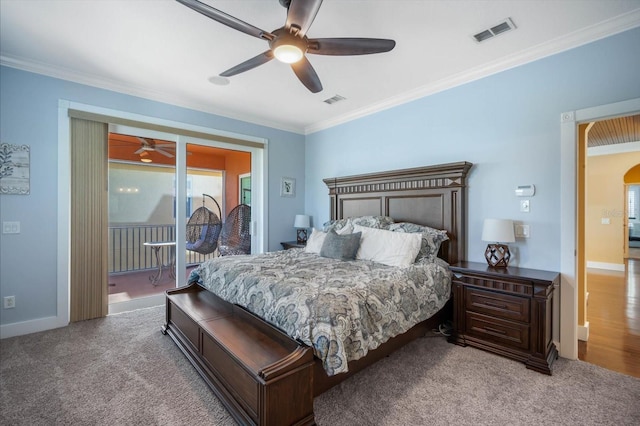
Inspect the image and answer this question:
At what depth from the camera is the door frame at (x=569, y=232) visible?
2619 mm

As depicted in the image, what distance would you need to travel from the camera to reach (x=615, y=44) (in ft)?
8.12

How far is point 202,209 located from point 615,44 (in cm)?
498

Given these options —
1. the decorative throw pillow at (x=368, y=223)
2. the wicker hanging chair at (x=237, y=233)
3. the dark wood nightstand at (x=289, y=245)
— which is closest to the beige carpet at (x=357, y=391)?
the decorative throw pillow at (x=368, y=223)

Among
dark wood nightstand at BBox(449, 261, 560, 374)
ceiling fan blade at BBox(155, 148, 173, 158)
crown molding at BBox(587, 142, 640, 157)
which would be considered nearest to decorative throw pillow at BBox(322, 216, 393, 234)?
dark wood nightstand at BBox(449, 261, 560, 374)

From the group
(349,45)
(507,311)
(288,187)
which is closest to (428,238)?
(507,311)

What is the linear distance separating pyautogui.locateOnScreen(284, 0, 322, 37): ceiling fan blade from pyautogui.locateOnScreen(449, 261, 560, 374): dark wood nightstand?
8.28ft

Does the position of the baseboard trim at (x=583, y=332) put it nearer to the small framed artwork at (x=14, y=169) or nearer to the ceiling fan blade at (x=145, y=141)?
the ceiling fan blade at (x=145, y=141)

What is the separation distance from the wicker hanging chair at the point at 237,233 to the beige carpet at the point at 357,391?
2.07m

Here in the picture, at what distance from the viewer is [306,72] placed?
8.27ft

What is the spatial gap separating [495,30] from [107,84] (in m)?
4.20

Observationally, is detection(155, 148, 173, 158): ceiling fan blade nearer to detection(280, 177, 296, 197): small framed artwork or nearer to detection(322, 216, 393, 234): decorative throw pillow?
detection(280, 177, 296, 197): small framed artwork

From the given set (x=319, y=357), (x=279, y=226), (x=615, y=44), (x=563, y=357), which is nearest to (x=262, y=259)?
(x=319, y=357)

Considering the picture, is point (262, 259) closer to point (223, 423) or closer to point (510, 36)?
point (223, 423)

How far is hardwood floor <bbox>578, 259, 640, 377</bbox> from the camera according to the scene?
257cm
